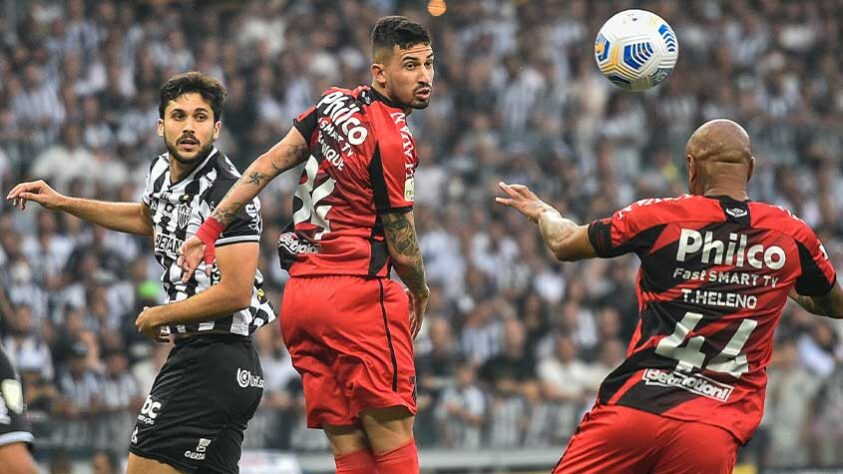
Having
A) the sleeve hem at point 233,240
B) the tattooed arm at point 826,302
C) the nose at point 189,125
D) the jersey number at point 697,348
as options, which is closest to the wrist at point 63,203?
the nose at point 189,125

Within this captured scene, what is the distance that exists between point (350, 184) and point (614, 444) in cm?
179

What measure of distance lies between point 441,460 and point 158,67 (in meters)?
7.23

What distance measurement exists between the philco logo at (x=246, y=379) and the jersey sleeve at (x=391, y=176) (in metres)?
1.12

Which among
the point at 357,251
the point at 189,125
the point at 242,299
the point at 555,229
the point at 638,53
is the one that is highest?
the point at 638,53

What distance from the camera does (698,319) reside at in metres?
6.42

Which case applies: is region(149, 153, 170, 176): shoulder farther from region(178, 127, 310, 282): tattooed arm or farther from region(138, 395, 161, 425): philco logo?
region(138, 395, 161, 425): philco logo

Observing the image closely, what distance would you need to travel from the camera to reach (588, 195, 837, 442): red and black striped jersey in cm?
642

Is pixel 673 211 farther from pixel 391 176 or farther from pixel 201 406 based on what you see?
pixel 201 406

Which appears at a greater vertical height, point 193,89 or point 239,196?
point 193,89

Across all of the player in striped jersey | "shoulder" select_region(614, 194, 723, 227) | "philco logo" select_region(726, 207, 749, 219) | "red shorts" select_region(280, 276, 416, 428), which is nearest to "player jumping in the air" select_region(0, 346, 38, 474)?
the player in striped jersey

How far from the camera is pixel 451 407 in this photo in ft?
46.0

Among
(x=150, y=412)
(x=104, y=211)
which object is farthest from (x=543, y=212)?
(x=104, y=211)

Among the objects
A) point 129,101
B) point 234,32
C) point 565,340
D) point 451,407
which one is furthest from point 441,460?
point 234,32

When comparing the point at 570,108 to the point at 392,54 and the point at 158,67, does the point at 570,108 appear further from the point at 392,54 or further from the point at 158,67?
the point at 392,54
